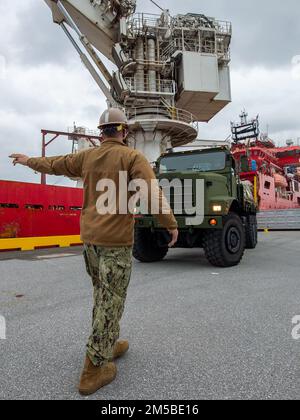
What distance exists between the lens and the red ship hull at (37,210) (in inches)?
368

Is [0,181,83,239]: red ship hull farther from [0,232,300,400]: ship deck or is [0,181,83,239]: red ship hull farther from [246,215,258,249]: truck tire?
[246,215,258,249]: truck tire

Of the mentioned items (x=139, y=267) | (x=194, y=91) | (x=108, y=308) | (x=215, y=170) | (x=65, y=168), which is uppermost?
(x=194, y=91)

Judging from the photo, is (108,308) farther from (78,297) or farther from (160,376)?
(78,297)

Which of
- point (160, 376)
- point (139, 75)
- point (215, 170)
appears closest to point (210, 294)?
point (160, 376)

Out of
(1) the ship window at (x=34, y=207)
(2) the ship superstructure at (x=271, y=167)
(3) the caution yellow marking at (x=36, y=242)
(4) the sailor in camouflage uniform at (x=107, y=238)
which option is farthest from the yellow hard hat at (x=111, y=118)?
(2) the ship superstructure at (x=271, y=167)

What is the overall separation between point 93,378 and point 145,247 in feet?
17.1

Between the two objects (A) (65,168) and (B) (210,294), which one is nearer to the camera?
(A) (65,168)

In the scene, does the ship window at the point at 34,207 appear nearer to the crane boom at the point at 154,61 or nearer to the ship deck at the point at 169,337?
the ship deck at the point at 169,337

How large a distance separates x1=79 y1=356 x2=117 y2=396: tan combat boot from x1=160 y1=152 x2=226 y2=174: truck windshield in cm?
550

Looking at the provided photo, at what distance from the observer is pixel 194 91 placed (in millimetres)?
26031

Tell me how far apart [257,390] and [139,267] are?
4.74 meters

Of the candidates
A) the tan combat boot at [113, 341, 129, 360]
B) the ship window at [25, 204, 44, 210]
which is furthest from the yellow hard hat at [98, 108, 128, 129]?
the ship window at [25, 204, 44, 210]

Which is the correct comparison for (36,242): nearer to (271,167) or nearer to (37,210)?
(37,210)

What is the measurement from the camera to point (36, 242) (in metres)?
10.1
